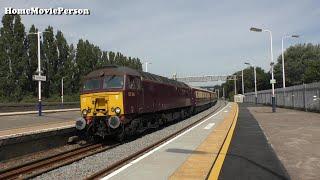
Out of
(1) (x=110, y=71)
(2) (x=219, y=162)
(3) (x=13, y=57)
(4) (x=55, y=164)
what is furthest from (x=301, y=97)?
(3) (x=13, y=57)

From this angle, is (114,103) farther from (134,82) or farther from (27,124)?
(27,124)

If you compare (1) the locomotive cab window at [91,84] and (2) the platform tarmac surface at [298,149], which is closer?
(2) the platform tarmac surface at [298,149]

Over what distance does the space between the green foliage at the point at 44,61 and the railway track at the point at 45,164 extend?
44.4 m

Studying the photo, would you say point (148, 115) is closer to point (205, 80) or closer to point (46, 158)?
point (46, 158)

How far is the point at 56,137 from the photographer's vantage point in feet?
64.2

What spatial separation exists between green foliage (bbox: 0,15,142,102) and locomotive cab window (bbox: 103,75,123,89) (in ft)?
137

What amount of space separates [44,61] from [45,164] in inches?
2381

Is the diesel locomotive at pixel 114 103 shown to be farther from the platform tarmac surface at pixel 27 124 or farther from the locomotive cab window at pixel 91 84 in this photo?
the platform tarmac surface at pixel 27 124

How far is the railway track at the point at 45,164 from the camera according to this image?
42.8 ft

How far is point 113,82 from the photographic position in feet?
65.6

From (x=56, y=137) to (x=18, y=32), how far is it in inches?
1898

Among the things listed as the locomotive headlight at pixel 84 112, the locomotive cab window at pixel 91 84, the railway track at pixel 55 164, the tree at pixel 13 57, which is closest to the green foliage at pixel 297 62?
the tree at pixel 13 57

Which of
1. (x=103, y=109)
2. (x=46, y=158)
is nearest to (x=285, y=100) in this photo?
(x=103, y=109)

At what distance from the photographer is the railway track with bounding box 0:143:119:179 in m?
13.0
